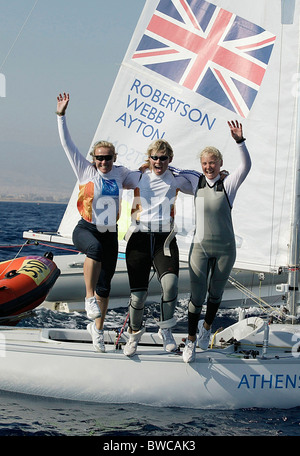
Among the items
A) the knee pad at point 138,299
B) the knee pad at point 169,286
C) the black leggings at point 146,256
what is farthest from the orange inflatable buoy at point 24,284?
the knee pad at point 169,286

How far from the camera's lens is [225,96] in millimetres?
8812

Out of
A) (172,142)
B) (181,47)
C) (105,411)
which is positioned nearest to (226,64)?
(181,47)

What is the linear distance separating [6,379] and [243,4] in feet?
18.8

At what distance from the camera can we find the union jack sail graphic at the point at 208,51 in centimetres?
866

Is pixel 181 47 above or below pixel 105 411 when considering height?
above

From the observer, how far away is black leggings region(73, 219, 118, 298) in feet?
20.4

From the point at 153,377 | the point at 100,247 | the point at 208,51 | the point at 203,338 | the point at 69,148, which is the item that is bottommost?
the point at 153,377

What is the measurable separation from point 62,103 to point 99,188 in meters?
0.87

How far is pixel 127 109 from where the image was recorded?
9375mm

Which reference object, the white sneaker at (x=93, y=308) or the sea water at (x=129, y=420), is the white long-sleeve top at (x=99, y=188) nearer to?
the white sneaker at (x=93, y=308)

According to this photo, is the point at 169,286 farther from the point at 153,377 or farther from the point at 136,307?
the point at 153,377

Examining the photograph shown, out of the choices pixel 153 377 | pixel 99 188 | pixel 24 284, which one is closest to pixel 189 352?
pixel 153 377

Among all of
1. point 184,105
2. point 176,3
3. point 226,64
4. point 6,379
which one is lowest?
point 6,379

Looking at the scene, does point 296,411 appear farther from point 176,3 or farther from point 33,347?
point 176,3
